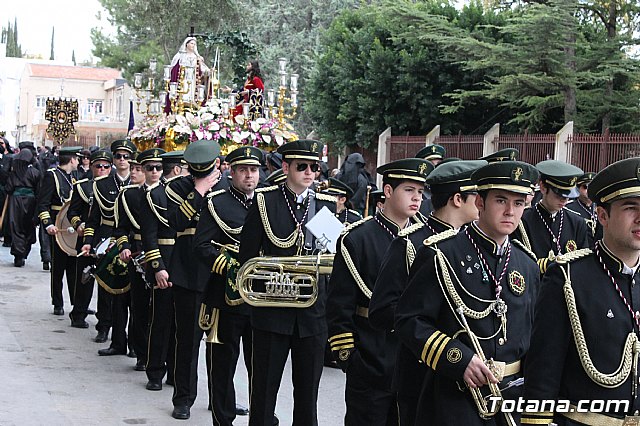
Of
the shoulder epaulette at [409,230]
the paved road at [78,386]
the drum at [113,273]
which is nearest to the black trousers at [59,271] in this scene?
the paved road at [78,386]

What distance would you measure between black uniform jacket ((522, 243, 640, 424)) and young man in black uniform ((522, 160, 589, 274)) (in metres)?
3.71

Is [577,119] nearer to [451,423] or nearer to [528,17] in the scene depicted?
[528,17]

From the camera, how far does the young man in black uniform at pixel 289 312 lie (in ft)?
20.9

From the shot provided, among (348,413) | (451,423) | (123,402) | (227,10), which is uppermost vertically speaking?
(227,10)

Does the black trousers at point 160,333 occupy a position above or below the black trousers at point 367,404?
below

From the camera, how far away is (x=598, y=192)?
4062 millimetres

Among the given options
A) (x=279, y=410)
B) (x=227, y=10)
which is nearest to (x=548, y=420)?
(x=279, y=410)

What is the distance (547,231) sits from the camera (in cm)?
779

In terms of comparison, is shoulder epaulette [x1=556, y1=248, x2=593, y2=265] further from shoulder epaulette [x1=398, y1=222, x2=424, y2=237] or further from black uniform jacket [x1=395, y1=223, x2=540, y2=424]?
shoulder epaulette [x1=398, y1=222, x2=424, y2=237]

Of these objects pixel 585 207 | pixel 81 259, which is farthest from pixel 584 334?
pixel 81 259

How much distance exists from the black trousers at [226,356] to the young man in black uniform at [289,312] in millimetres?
795

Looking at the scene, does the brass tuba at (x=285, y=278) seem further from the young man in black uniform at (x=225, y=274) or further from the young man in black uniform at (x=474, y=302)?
the young man in black uniform at (x=474, y=302)

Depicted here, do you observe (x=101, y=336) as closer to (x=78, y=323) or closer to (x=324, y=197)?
(x=78, y=323)

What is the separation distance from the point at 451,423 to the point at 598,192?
3.90 feet
